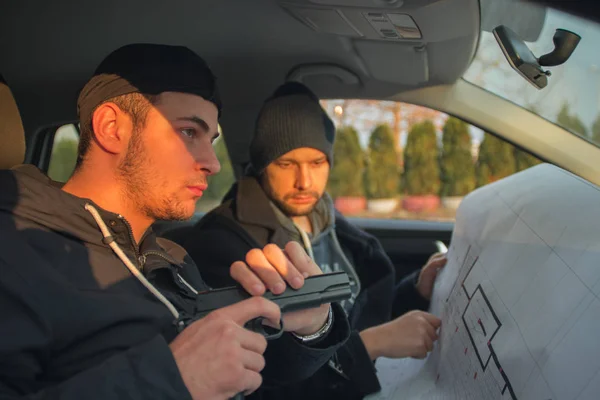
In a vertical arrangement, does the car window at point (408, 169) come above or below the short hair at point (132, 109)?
below

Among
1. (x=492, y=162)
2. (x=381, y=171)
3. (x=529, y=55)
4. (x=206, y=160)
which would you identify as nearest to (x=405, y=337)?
(x=206, y=160)

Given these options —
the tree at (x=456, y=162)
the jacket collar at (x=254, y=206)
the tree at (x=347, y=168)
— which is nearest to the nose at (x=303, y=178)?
the jacket collar at (x=254, y=206)

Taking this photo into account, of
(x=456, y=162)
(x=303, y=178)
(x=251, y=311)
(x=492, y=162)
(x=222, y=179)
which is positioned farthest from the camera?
(x=456, y=162)

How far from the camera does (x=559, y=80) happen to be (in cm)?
152

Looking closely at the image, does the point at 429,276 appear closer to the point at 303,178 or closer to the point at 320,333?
the point at 303,178

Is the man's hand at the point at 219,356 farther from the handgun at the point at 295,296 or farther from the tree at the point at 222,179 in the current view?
the tree at the point at 222,179

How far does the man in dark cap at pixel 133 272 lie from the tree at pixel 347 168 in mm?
9716

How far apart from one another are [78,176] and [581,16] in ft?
3.81

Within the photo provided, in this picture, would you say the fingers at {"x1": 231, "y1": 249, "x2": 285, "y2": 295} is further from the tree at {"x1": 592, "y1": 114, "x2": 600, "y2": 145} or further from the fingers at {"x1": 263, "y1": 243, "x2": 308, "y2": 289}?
the tree at {"x1": 592, "y1": 114, "x2": 600, "y2": 145}

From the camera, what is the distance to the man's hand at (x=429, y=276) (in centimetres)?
240

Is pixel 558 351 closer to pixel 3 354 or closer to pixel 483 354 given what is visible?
pixel 483 354

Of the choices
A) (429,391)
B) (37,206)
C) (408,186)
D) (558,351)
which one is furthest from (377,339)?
(408,186)

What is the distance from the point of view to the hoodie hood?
1295 millimetres

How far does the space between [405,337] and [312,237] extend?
25.2 inches
